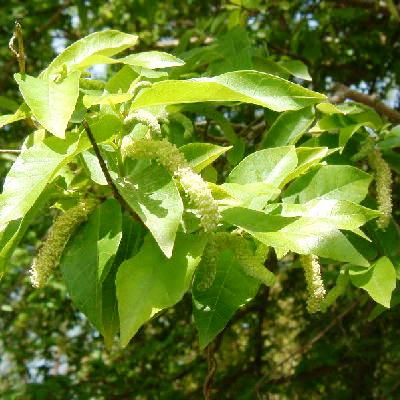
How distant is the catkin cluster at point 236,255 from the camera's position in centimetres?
128

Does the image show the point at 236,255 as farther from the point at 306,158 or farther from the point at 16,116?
the point at 16,116

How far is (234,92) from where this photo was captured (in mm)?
1215

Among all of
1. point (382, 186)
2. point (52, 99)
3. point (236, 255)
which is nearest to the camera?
point (52, 99)

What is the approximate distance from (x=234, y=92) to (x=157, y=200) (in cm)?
24

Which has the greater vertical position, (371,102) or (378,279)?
(378,279)

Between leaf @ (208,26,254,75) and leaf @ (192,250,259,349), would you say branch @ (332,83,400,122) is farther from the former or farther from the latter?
leaf @ (192,250,259,349)

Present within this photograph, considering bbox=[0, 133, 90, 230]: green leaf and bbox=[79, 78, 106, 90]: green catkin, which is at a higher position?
bbox=[0, 133, 90, 230]: green leaf

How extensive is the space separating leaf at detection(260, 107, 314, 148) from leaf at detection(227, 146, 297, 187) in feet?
0.97

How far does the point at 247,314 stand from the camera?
155 inches

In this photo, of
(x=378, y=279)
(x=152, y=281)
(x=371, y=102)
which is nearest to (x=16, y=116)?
(x=152, y=281)

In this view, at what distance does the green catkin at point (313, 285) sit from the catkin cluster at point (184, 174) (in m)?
0.28

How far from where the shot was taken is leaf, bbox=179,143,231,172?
1379 millimetres

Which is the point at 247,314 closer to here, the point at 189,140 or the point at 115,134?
the point at 189,140

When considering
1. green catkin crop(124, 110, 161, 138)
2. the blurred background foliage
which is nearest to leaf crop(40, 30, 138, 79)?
green catkin crop(124, 110, 161, 138)
